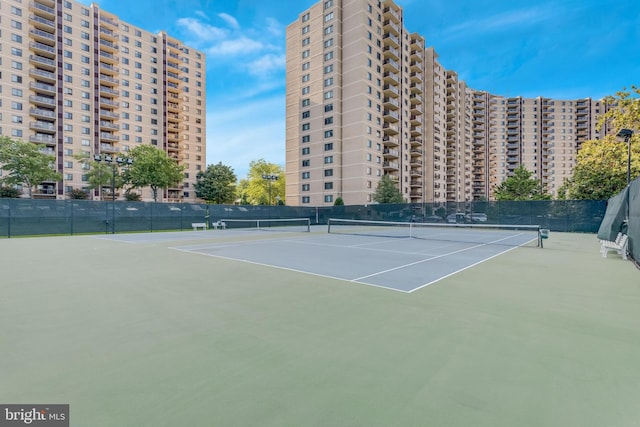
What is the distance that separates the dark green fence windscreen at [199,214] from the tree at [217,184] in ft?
127

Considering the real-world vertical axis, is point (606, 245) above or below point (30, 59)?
below

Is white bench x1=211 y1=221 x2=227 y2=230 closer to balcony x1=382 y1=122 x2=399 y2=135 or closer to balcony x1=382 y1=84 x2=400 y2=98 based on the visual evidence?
balcony x1=382 y1=122 x2=399 y2=135

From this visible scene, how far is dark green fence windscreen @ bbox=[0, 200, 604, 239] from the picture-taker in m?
21.6

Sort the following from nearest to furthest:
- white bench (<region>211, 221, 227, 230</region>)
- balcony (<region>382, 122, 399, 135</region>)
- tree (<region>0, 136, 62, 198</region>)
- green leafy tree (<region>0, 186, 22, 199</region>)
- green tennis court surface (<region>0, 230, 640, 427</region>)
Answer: green tennis court surface (<region>0, 230, 640, 427</region>), white bench (<region>211, 221, 227, 230</region>), tree (<region>0, 136, 62, 198</region>), green leafy tree (<region>0, 186, 22, 199</region>), balcony (<region>382, 122, 399, 135</region>)

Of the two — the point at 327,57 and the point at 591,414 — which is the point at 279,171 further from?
the point at 591,414

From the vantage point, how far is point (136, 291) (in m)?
6.28

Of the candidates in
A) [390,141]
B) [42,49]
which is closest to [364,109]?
[390,141]

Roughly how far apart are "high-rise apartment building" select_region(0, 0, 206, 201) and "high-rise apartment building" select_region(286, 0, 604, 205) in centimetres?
3432

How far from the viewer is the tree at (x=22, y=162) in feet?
147

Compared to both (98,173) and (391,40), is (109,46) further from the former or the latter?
(391,40)

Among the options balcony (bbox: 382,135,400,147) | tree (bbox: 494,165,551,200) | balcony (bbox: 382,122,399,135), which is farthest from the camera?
tree (bbox: 494,165,551,200)

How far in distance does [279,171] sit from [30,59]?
49.8m

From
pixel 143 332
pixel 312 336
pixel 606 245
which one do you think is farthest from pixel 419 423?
pixel 606 245

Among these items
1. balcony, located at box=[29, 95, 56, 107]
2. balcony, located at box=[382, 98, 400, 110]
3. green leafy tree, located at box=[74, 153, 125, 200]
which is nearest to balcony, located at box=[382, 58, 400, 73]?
balcony, located at box=[382, 98, 400, 110]
